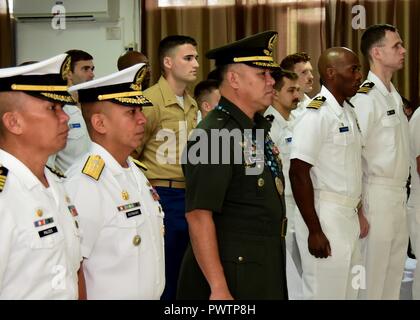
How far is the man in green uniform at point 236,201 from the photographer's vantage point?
1961 millimetres

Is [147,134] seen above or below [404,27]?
below

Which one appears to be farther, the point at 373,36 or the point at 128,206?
the point at 373,36

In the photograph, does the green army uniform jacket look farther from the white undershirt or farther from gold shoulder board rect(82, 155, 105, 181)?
the white undershirt

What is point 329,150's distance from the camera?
292cm

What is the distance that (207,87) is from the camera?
4.09 metres

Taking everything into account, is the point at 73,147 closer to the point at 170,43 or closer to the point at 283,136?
the point at 170,43

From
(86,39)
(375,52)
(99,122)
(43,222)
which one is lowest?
(43,222)

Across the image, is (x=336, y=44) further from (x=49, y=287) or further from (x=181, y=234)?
(x=49, y=287)

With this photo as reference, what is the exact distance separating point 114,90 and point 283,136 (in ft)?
6.68

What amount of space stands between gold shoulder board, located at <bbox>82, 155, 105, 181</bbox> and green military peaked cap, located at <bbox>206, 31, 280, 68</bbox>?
0.62m

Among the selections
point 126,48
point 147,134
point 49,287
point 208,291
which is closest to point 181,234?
point 147,134

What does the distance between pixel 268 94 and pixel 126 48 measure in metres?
3.48

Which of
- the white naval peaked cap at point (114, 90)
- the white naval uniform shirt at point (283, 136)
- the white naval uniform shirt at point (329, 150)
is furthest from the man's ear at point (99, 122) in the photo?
the white naval uniform shirt at point (283, 136)

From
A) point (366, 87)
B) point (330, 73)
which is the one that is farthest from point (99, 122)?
point (366, 87)
